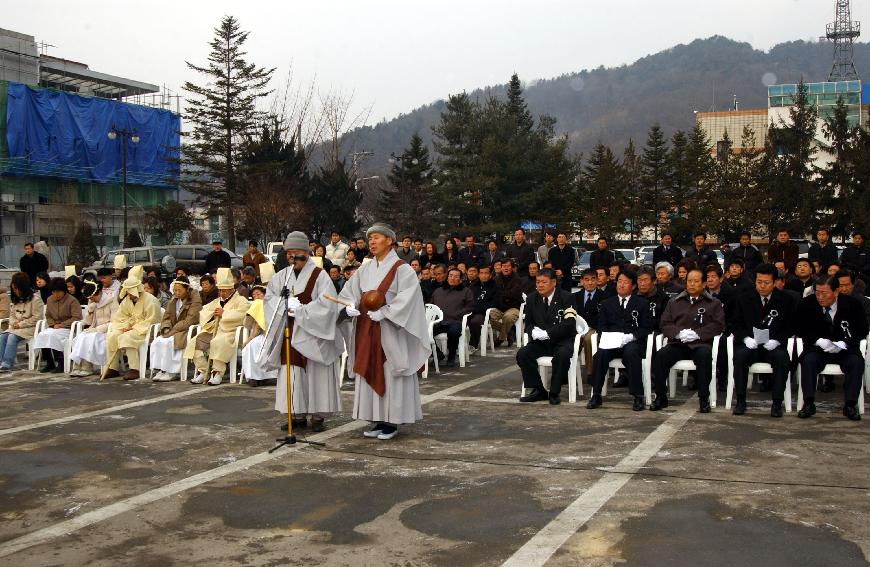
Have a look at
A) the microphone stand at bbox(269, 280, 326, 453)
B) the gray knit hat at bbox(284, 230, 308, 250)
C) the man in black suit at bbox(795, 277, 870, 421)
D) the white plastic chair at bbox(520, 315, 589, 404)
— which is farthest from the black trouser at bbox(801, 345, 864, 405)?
the gray knit hat at bbox(284, 230, 308, 250)

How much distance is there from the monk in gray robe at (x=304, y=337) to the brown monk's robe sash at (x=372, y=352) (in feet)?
1.20

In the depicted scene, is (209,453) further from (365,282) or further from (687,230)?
(687,230)

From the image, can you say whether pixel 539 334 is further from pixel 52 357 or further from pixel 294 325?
pixel 52 357

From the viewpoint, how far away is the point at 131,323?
12.9 m

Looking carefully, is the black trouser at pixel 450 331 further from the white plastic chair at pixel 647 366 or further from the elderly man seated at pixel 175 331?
the white plastic chair at pixel 647 366

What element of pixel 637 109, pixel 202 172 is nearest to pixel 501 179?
pixel 202 172

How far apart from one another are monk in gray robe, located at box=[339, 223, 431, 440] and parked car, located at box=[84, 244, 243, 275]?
23610 millimetres

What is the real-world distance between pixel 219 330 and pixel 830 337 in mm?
7386

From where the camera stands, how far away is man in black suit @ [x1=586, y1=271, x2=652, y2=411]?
31.2 feet

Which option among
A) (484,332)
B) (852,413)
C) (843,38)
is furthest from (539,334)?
(843,38)

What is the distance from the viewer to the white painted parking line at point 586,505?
5066 mm

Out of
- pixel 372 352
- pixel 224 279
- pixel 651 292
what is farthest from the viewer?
pixel 224 279

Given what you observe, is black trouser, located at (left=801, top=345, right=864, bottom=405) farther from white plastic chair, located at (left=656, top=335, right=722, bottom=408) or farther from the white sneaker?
the white sneaker

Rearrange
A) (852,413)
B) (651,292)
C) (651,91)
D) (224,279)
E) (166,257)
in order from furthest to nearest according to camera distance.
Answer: (651,91) < (166,257) < (224,279) < (651,292) < (852,413)
